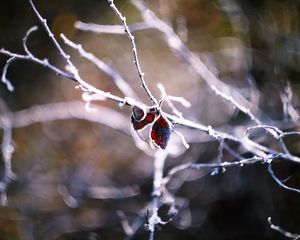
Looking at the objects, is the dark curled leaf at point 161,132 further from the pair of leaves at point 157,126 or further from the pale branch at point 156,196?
the pale branch at point 156,196

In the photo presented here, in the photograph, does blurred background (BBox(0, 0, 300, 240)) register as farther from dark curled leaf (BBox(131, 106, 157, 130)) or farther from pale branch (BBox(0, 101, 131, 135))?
dark curled leaf (BBox(131, 106, 157, 130))

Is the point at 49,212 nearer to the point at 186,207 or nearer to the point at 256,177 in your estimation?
the point at 186,207

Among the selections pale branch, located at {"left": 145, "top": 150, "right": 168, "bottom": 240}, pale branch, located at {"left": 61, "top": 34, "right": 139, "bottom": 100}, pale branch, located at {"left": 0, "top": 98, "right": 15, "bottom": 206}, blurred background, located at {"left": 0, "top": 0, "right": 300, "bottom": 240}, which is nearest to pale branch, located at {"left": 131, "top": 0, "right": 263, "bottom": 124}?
blurred background, located at {"left": 0, "top": 0, "right": 300, "bottom": 240}

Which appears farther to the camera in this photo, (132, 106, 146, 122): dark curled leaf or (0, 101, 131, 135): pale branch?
(0, 101, 131, 135): pale branch

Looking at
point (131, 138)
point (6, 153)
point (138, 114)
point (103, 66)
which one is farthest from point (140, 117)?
point (131, 138)

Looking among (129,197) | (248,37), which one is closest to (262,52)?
(248,37)

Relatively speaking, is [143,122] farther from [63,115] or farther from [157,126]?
[63,115]

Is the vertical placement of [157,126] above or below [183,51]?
below
